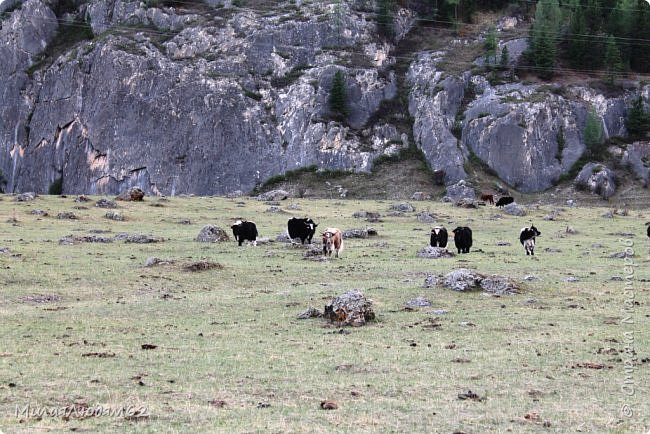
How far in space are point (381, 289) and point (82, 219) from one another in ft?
92.7

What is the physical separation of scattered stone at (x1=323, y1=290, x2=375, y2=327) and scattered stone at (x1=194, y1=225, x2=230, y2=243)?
66.4 feet

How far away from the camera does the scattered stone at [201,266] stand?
2905 cm

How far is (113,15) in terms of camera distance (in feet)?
389

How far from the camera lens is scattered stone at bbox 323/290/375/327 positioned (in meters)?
19.9

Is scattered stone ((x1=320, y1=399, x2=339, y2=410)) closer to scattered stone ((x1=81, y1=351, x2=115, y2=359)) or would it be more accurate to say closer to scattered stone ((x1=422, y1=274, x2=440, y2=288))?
scattered stone ((x1=81, y1=351, x2=115, y2=359))

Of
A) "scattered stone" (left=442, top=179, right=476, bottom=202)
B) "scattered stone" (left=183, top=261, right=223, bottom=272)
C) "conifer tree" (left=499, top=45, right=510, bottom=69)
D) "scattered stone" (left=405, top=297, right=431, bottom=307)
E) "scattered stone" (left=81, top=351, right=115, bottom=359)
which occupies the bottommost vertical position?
"scattered stone" (left=81, top=351, right=115, bottom=359)

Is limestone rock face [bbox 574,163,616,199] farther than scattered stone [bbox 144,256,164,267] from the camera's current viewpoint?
Yes

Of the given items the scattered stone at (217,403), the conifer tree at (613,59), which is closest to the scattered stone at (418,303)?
the scattered stone at (217,403)

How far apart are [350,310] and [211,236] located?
69.4ft

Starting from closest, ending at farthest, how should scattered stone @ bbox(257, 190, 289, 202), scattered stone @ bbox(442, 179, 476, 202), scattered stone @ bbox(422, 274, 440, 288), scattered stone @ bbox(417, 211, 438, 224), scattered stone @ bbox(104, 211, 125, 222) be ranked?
scattered stone @ bbox(422, 274, 440, 288) < scattered stone @ bbox(104, 211, 125, 222) < scattered stone @ bbox(417, 211, 438, 224) < scattered stone @ bbox(257, 190, 289, 202) < scattered stone @ bbox(442, 179, 476, 202)

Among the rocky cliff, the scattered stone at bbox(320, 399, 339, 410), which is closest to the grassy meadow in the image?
the scattered stone at bbox(320, 399, 339, 410)

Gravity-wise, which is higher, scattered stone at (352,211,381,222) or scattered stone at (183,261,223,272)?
scattered stone at (352,211,381,222)

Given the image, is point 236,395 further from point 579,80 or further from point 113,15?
point 113,15

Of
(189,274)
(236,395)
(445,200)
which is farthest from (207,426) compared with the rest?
(445,200)
